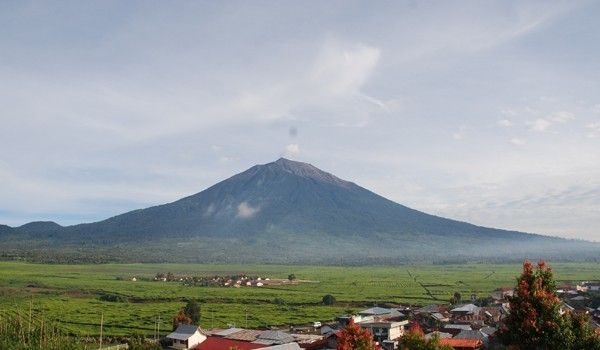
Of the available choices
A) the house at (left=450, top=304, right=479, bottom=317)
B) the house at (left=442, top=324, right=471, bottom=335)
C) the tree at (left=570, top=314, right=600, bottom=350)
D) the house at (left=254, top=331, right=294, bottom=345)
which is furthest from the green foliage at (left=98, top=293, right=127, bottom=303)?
the tree at (left=570, top=314, right=600, bottom=350)

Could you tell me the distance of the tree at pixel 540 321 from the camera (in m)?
15.5

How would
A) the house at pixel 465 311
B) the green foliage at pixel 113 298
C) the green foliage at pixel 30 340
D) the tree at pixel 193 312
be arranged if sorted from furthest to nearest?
1. the green foliage at pixel 113 298
2. the house at pixel 465 311
3. the tree at pixel 193 312
4. the green foliage at pixel 30 340

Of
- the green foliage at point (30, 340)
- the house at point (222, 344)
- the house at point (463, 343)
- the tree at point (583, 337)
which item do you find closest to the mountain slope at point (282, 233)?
the green foliage at point (30, 340)

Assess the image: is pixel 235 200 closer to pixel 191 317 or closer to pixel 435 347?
pixel 191 317

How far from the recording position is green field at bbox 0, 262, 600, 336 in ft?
158

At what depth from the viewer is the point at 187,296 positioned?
6544 cm

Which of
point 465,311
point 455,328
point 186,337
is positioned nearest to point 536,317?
point 455,328

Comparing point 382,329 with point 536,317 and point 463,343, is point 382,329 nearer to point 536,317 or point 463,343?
point 463,343

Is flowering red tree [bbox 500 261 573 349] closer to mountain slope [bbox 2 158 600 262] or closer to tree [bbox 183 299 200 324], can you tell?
tree [bbox 183 299 200 324]

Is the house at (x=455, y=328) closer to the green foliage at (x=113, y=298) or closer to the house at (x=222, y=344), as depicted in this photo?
the house at (x=222, y=344)

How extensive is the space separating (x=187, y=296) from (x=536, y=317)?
2126 inches

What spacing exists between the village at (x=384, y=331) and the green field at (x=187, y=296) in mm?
6359

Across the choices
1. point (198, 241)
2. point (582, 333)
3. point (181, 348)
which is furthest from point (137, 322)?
point (198, 241)

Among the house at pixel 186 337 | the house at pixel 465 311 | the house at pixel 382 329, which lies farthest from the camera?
the house at pixel 465 311
